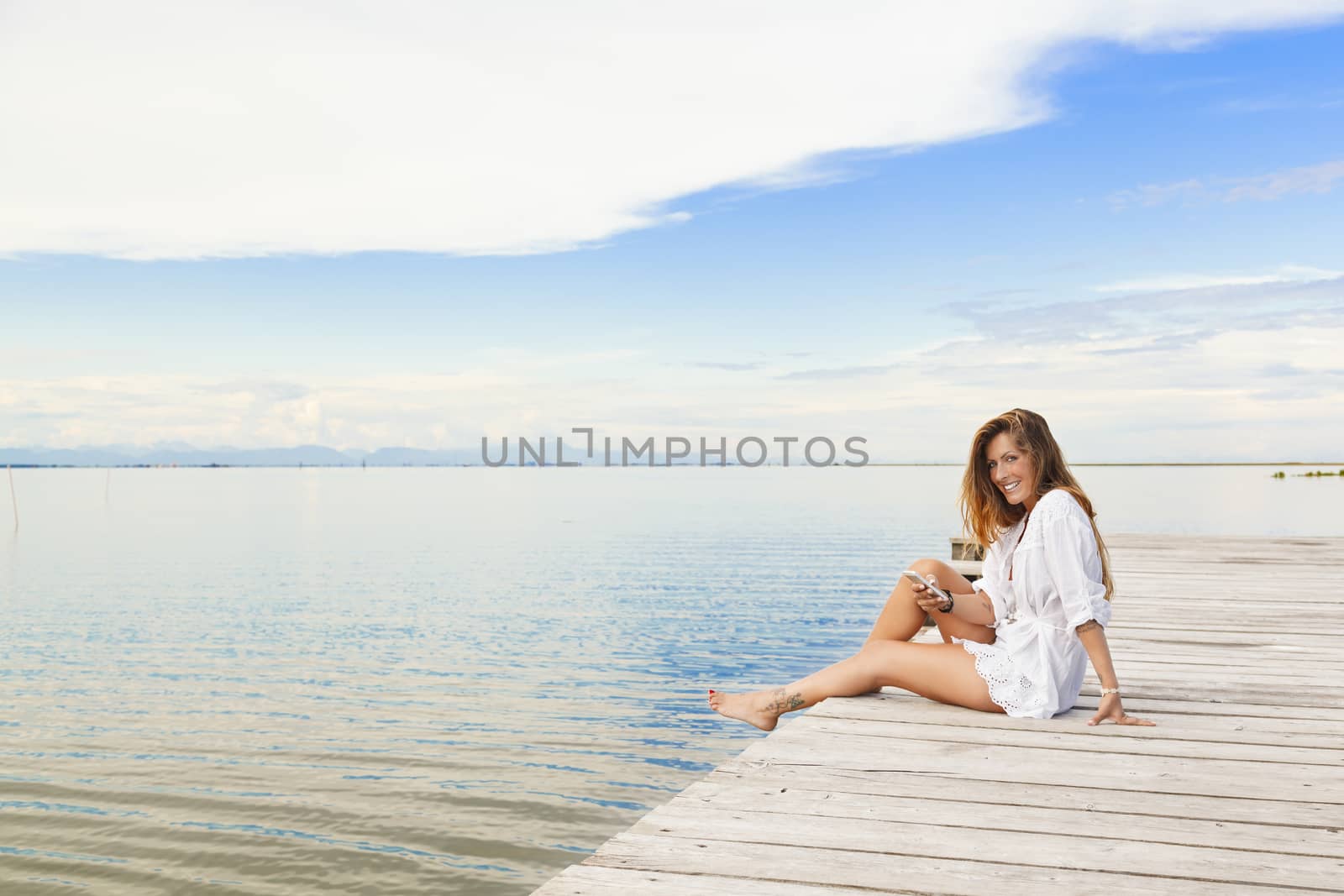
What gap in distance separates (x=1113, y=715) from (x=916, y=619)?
1.03m

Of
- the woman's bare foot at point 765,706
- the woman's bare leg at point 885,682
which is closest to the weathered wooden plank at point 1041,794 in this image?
the woman's bare leg at point 885,682

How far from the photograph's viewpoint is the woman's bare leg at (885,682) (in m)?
4.70

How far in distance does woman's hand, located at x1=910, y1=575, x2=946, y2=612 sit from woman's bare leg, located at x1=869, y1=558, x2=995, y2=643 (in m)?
0.08

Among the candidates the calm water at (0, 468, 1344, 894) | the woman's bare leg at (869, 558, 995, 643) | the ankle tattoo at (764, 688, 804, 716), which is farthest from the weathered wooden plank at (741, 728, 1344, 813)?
the calm water at (0, 468, 1344, 894)

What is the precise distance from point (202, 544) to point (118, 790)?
22249 mm

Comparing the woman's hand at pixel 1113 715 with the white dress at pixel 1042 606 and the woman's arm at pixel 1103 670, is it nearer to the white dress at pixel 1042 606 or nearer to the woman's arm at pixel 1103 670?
the woman's arm at pixel 1103 670

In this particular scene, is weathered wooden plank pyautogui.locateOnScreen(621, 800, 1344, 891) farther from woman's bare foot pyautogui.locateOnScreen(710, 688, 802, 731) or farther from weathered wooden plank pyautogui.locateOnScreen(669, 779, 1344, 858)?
woman's bare foot pyautogui.locateOnScreen(710, 688, 802, 731)

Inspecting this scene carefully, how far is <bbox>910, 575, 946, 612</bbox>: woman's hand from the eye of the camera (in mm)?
4785

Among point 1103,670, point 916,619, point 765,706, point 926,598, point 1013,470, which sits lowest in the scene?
point 765,706

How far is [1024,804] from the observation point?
3.40m

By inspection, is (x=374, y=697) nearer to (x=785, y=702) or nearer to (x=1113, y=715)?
(x=785, y=702)

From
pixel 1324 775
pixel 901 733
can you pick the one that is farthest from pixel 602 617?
pixel 1324 775

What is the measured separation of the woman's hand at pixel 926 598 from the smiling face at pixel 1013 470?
24.0 inches

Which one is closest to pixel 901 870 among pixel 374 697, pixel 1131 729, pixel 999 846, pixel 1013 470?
pixel 999 846
